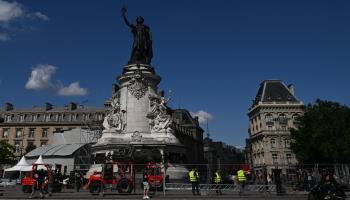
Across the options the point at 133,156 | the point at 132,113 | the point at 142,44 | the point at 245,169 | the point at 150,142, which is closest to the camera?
the point at 245,169

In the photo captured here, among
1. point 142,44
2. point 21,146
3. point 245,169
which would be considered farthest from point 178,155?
point 21,146

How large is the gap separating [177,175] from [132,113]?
6711 mm

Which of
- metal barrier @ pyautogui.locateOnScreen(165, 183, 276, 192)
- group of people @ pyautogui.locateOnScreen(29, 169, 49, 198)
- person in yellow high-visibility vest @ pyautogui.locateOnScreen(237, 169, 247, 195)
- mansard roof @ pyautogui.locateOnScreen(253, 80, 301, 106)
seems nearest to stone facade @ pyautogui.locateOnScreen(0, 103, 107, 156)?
mansard roof @ pyautogui.locateOnScreen(253, 80, 301, 106)

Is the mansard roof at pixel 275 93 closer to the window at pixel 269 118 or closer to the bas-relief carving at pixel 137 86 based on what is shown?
the window at pixel 269 118

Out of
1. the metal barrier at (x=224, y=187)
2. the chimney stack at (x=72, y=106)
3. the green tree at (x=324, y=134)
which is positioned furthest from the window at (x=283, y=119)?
the metal barrier at (x=224, y=187)

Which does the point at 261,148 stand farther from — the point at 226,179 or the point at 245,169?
the point at 245,169

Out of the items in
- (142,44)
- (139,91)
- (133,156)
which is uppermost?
(142,44)

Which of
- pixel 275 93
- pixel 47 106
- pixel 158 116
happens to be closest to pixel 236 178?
pixel 158 116

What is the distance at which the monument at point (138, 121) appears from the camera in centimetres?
2783

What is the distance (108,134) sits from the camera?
95.6 feet

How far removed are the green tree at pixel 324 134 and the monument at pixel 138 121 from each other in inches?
805

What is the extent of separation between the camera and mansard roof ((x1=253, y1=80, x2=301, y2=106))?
78125mm

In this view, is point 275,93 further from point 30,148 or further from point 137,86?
point 137,86

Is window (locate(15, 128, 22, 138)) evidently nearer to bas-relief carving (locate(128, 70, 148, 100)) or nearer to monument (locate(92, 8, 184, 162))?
monument (locate(92, 8, 184, 162))
